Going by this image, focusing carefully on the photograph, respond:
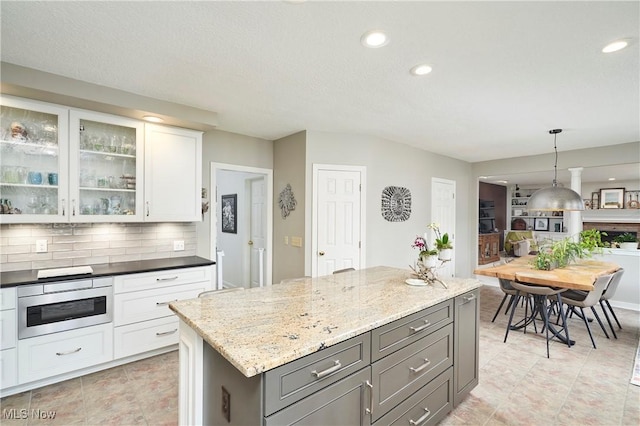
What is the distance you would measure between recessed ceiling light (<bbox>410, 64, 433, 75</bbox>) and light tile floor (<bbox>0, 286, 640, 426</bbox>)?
102 inches

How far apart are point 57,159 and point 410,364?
10.8 feet

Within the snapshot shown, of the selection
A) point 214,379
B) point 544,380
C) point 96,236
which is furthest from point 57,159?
point 544,380

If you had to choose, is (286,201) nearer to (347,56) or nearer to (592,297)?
(347,56)

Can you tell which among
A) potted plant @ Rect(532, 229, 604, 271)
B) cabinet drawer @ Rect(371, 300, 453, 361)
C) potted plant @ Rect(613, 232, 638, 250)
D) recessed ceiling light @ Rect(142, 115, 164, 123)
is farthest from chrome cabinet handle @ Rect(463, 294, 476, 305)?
potted plant @ Rect(613, 232, 638, 250)

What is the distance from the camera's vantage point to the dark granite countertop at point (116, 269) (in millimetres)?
2373

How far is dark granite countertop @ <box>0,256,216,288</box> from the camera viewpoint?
93.4 inches

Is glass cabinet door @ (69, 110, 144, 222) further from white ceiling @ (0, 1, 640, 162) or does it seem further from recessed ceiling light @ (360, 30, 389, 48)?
recessed ceiling light @ (360, 30, 389, 48)

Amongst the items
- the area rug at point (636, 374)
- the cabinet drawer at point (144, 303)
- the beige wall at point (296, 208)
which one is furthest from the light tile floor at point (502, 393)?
the beige wall at point (296, 208)

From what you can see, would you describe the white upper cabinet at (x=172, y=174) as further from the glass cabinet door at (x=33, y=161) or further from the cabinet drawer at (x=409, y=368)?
the cabinet drawer at (x=409, y=368)

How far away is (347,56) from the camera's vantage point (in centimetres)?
214

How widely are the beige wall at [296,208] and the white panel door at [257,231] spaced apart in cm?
24

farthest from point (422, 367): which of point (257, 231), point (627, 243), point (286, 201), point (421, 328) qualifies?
point (627, 243)

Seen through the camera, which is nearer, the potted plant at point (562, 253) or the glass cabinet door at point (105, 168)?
the glass cabinet door at point (105, 168)

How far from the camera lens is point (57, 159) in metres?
2.66
